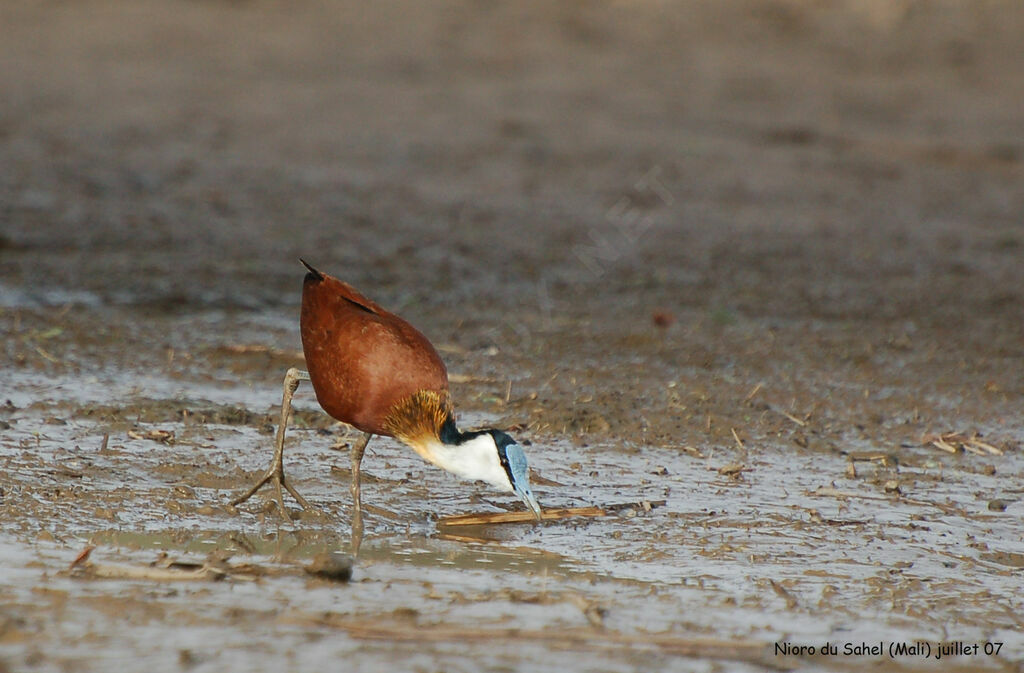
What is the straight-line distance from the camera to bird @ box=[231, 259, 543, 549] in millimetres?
4379

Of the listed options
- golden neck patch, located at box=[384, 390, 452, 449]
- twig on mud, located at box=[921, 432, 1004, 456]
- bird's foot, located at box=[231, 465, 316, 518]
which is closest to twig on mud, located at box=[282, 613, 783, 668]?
golden neck patch, located at box=[384, 390, 452, 449]

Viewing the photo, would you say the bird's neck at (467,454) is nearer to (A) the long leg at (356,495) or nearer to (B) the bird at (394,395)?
(B) the bird at (394,395)

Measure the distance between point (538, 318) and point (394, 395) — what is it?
3673mm

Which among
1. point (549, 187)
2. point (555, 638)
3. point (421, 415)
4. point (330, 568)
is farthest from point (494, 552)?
point (549, 187)

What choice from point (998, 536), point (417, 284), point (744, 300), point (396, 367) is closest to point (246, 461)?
point (396, 367)

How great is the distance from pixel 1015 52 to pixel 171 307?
32.7 feet

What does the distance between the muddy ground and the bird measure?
235 mm

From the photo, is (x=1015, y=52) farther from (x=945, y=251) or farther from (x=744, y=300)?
(x=744, y=300)

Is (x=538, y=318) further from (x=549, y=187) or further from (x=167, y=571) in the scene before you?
(x=167, y=571)

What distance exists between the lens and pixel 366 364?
14.7 ft

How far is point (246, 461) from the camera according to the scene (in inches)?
205

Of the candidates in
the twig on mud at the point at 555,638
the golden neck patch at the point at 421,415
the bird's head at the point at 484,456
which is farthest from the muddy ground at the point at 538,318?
the golden neck patch at the point at 421,415

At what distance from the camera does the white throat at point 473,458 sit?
14.2ft

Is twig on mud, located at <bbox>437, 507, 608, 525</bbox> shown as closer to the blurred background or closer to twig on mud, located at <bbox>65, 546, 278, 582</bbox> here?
twig on mud, located at <bbox>65, 546, 278, 582</bbox>
